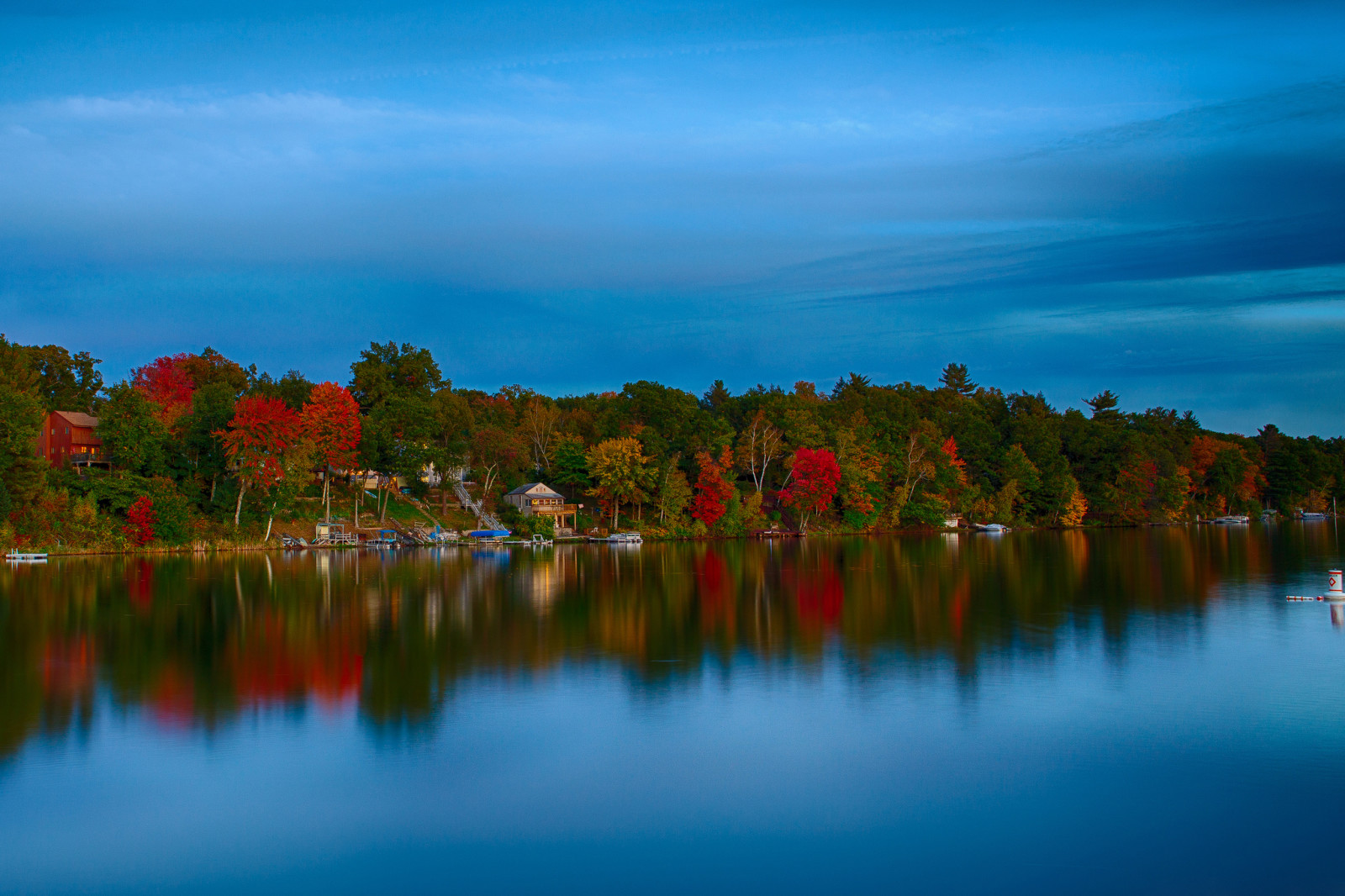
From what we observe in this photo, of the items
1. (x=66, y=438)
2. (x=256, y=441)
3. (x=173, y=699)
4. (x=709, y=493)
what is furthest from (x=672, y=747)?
(x=66, y=438)

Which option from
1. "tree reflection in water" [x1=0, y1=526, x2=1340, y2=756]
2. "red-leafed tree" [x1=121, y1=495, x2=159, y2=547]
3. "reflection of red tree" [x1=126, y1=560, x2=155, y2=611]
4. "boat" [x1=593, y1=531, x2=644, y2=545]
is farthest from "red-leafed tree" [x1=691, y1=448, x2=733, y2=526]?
"reflection of red tree" [x1=126, y1=560, x2=155, y2=611]

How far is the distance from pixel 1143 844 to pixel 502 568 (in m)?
37.2

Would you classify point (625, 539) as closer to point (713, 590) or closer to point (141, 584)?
point (713, 590)

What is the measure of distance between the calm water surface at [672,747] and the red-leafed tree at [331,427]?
2813 centimetres

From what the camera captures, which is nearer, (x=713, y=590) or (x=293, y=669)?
(x=293, y=669)

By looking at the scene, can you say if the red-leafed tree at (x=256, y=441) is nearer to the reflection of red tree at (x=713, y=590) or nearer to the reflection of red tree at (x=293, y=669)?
the reflection of red tree at (x=713, y=590)

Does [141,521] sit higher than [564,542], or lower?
higher

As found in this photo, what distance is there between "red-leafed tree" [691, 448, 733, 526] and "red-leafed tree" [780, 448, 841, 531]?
6.13 m

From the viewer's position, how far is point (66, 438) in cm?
5841

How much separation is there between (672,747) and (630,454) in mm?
53278

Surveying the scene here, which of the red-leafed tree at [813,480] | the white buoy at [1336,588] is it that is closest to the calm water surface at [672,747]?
the white buoy at [1336,588]

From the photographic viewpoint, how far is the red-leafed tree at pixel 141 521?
50.6m

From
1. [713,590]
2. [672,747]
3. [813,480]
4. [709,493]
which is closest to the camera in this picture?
[672,747]

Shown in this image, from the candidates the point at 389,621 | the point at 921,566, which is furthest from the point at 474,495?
the point at 389,621
